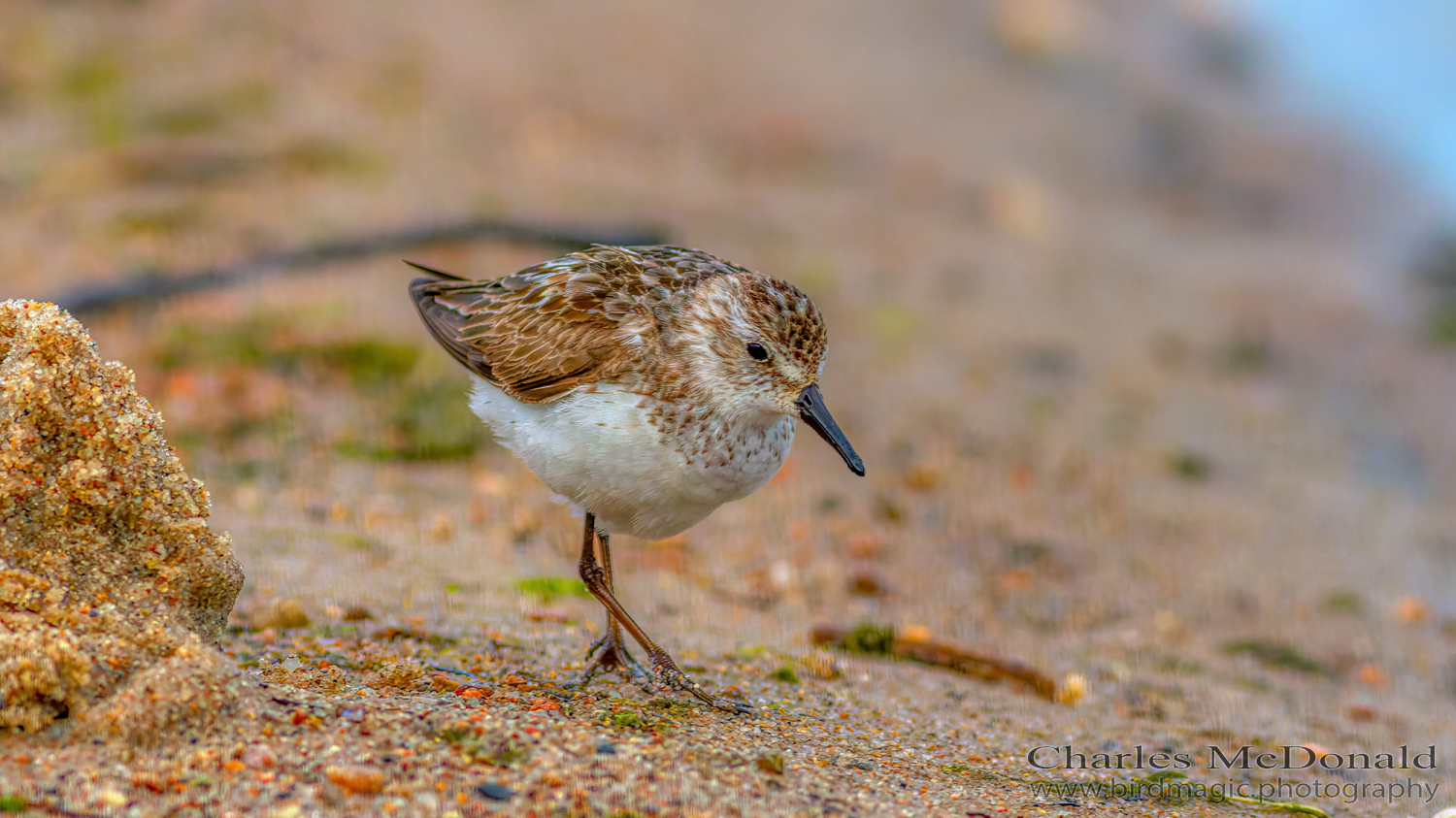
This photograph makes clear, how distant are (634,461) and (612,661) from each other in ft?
3.20

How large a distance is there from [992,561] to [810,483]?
1.41m

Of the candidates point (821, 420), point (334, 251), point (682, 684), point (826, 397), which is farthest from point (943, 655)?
point (334, 251)

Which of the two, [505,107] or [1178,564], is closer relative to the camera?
[1178,564]

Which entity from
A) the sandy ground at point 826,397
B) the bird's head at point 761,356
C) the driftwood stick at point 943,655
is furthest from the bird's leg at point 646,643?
the driftwood stick at point 943,655

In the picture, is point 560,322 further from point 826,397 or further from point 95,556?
point 826,397

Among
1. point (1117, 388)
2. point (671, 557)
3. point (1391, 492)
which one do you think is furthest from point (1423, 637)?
point (671, 557)

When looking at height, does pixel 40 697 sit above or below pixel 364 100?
below

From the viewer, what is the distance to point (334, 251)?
9.17 m

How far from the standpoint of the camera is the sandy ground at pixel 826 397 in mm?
4035

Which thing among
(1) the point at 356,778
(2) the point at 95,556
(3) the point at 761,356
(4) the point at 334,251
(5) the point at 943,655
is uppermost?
(4) the point at 334,251

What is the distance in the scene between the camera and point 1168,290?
1234 cm

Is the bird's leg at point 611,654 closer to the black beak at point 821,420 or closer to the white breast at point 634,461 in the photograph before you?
the white breast at point 634,461

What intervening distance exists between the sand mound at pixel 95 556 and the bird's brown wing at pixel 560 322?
1386mm

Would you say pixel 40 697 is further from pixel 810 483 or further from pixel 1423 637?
pixel 1423 637
